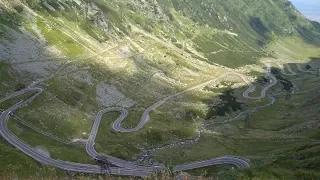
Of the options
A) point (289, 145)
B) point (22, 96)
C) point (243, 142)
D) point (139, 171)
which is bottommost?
point (22, 96)

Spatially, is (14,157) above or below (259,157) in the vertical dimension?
below

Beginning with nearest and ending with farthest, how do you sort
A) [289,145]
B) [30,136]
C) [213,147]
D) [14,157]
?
1. [14,157]
2. [30,136]
3. [289,145]
4. [213,147]

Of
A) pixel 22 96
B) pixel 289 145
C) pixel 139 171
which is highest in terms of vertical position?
pixel 289 145

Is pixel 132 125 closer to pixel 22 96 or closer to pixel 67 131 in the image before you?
pixel 67 131

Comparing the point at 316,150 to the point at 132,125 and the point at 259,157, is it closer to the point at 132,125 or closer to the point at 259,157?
the point at 259,157

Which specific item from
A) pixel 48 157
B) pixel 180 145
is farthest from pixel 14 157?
pixel 180 145

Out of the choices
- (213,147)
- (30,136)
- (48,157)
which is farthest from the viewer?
(213,147)

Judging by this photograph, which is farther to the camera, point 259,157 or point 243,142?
point 243,142

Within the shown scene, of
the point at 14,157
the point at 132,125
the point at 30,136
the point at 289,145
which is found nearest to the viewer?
the point at 14,157

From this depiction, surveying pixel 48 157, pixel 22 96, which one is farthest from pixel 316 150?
pixel 22 96
